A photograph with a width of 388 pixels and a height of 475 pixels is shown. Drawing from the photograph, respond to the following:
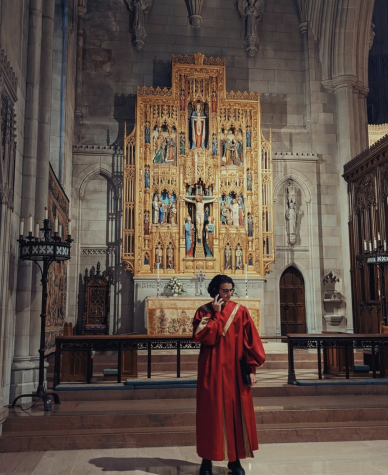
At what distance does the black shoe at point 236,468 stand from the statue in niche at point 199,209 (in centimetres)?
1103

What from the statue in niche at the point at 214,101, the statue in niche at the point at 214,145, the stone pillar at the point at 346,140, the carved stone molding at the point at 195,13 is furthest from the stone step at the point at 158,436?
the carved stone molding at the point at 195,13

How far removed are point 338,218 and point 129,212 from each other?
6.74 meters

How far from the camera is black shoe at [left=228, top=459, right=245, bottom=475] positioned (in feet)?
16.9

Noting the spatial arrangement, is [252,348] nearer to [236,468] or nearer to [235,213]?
[236,468]

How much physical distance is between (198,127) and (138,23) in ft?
14.1

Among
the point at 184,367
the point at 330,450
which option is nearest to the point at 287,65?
the point at 184,367

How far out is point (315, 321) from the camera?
654 inches

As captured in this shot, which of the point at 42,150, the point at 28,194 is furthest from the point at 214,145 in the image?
the point at 28,194

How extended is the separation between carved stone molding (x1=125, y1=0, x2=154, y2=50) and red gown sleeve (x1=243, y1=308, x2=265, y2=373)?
1462 centimetres

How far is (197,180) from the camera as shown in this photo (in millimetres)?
16438

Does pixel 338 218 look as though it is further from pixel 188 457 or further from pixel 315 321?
pixel 188 457

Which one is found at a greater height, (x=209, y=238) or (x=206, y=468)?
(x=209, y=238)

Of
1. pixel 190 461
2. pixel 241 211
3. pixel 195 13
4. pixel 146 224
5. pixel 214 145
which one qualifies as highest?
pixel 195 13

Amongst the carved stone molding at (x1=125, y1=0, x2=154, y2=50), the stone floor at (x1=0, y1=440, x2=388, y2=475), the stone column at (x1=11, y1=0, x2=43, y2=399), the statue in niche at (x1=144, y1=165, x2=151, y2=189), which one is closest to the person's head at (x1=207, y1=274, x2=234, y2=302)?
the stone floor at (x1=0, y1=440, x2=388, y2=475)
